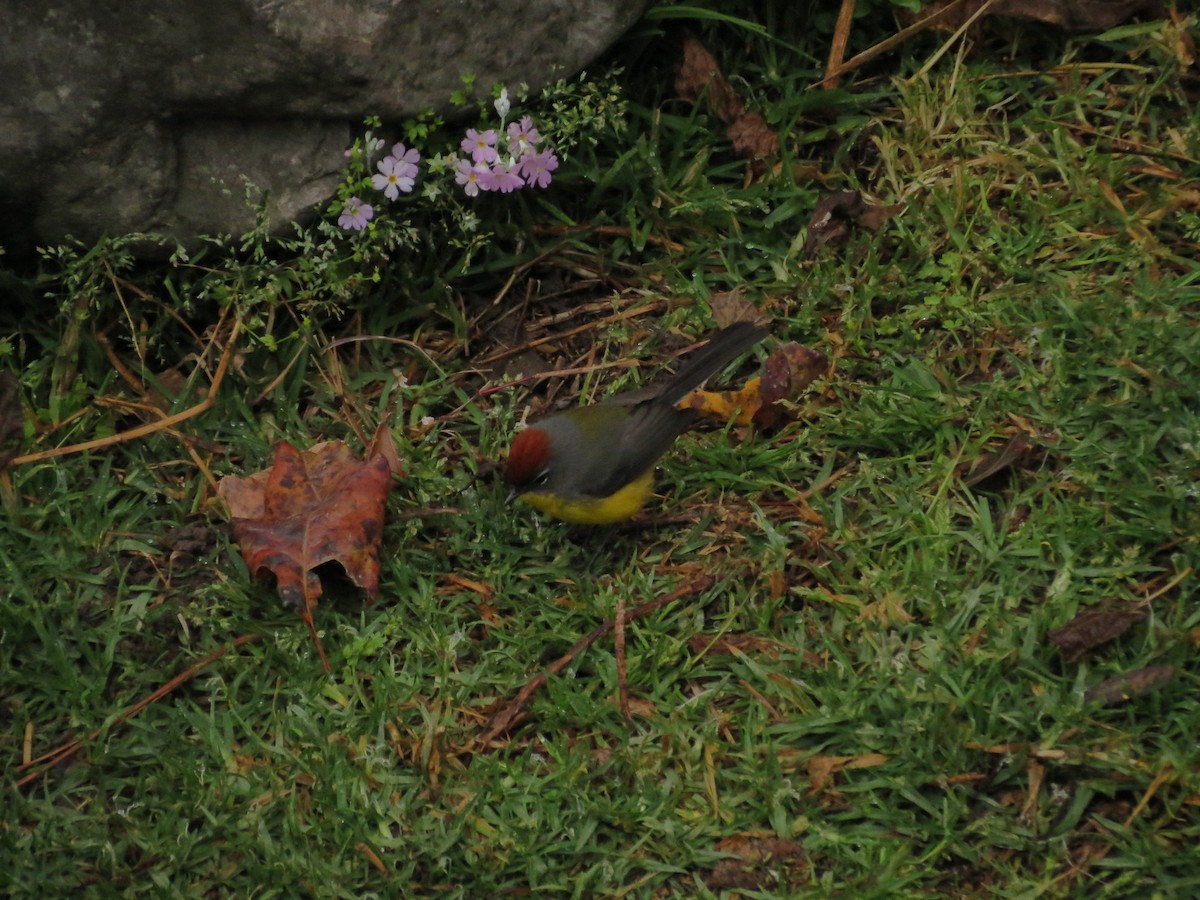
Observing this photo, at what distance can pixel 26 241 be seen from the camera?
5.23 metres

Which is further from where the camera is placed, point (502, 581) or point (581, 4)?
point (581, 4)

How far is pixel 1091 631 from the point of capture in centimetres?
406

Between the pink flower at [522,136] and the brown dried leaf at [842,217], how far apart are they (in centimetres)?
119

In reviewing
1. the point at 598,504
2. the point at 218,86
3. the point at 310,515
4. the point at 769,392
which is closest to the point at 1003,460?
the point at 769,392

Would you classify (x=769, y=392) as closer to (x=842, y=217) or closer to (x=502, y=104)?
(x=842, y=217)

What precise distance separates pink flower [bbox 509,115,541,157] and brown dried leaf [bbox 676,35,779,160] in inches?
31.7

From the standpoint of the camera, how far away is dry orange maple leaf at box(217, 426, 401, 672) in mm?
4570

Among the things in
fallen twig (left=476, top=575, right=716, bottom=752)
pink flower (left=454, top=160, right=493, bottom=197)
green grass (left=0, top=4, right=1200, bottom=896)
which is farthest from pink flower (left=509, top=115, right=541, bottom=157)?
fallen twig (left=476, top=575, right=716, bottom=752)

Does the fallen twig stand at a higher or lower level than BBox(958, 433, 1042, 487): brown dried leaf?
lower

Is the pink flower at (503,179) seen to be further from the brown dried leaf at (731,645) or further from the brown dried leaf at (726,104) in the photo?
the brown dried leaf at (731,645)

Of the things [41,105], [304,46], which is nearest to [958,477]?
[304,46]

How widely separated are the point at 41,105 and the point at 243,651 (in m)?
2.10

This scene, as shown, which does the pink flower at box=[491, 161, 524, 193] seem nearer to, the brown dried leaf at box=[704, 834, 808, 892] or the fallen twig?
the fallen twig

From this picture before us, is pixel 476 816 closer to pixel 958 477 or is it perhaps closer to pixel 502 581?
pixel 502 581
